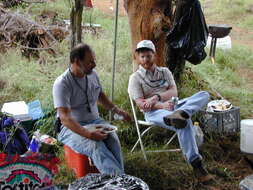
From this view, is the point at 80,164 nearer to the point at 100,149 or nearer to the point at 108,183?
the point at 100,149

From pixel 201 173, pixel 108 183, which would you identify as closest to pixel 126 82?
pixel 201 173

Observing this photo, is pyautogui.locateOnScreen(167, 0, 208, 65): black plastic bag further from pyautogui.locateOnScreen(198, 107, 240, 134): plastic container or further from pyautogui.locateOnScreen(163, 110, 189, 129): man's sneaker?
pyautogui.locateOnScreen(163, 110, 189, 129): man's sneaker

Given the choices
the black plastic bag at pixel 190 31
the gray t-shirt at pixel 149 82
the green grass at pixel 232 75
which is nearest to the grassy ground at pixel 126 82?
the green grass at pixel 232 75

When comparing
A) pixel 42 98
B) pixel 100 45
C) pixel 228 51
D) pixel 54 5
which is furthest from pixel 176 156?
pixel 54 5

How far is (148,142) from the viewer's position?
14.6ft

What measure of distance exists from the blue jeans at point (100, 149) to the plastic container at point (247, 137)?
174cm

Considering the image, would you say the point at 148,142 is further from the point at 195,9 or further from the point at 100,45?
the point at 100,45

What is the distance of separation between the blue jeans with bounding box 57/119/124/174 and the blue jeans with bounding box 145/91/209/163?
0.71 meters

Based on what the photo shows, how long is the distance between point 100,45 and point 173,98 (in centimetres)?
340

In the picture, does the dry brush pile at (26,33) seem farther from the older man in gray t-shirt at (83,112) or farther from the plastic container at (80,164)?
the plastic container at (80,164)

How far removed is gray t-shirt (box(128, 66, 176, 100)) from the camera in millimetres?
4082

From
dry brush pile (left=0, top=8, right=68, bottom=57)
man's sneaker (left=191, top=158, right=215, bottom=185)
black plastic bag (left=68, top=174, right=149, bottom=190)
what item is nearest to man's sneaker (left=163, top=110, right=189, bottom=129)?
man's sneaker (left=191, top=158, right=215, bottom=185)

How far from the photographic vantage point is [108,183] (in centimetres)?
262

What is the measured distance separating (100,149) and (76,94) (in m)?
0.58
